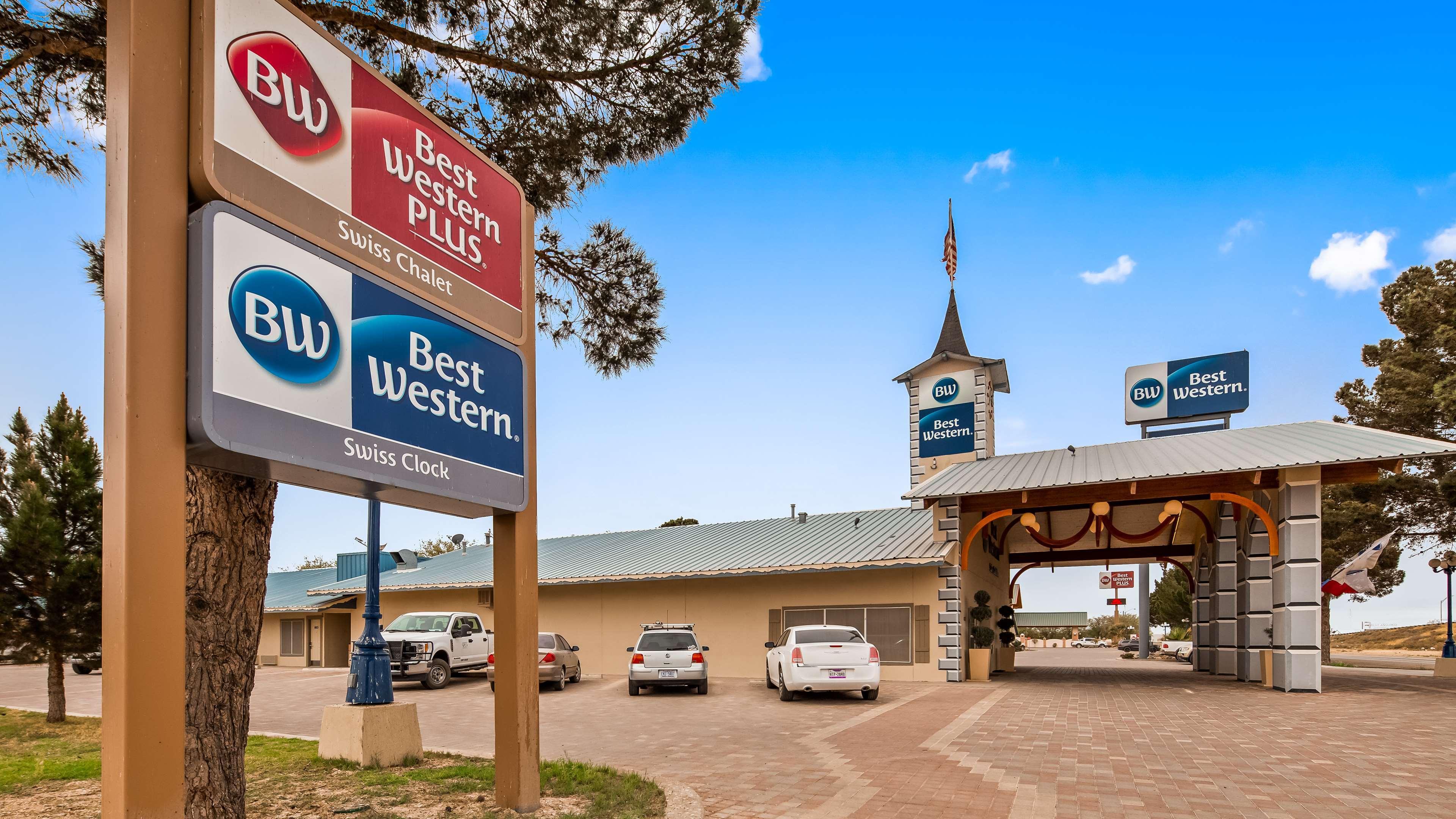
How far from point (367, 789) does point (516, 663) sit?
2418 millimetres

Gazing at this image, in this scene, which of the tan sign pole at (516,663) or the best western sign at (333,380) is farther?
the tan sign pole at (516,663)

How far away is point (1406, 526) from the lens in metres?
26.3

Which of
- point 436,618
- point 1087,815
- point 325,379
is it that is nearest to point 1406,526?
point 1087,815

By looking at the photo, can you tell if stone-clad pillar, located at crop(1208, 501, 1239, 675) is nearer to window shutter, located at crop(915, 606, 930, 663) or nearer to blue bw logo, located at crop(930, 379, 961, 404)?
window shutter, located at crop(915, 606, 930, 663)

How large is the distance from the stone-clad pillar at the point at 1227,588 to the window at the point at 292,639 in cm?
3058

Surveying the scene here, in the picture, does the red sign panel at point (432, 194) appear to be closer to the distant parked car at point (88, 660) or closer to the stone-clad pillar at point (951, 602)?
the distant parked car at point (88, 660)

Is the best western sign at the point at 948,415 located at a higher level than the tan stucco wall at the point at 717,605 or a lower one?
higher

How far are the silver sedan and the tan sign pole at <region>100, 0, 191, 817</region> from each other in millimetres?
16167

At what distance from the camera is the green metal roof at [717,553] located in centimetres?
2238

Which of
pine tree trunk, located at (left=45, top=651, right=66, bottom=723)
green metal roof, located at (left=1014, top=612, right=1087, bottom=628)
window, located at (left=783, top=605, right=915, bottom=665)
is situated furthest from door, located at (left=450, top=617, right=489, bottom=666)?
green metal roof, located at (left=1014, top=612, right=1087, bottom=628)

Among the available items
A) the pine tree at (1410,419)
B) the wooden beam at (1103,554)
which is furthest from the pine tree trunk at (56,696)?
the pine tree at (1410,419)

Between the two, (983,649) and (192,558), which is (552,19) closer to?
(192,558)

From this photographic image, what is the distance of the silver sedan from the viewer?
20016mm

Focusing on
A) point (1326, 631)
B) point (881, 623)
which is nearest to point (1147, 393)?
point (1326, 631)
